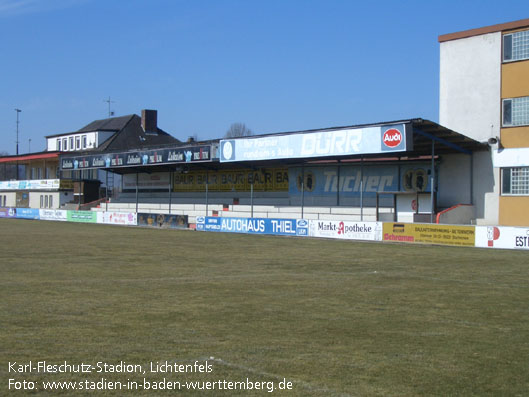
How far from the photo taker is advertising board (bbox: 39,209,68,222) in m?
59.6

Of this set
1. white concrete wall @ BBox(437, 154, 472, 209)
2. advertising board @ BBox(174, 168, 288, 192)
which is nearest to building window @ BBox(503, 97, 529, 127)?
white concrete wall @ BBox(437, 154, 472, 209)

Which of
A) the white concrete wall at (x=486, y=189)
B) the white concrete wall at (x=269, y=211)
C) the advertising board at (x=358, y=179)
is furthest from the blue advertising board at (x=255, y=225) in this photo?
the white concrete wall at (x=486, y=189)

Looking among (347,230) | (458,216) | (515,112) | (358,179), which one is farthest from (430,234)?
(358,179)

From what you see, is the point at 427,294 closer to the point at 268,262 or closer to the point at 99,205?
the point at 268,262

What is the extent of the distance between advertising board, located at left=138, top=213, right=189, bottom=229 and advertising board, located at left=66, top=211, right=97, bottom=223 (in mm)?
8262

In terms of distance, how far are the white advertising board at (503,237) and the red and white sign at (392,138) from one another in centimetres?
662

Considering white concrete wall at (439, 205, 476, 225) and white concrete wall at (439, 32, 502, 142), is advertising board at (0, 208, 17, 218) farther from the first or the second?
white concrete wall at (439, 205, 476, 225)

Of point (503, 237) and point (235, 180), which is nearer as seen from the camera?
point (503, 237)

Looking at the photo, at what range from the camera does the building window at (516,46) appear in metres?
34.8

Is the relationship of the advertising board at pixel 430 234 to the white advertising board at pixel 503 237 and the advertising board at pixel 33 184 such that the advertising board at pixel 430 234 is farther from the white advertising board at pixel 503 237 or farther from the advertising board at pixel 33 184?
the advertising board at pixel 33 184

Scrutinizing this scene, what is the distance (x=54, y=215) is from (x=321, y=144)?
1360 inches

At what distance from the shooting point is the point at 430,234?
30000 millimetres

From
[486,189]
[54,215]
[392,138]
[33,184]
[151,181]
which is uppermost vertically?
[392,138]

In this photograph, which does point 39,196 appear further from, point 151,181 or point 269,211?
point 269,211
